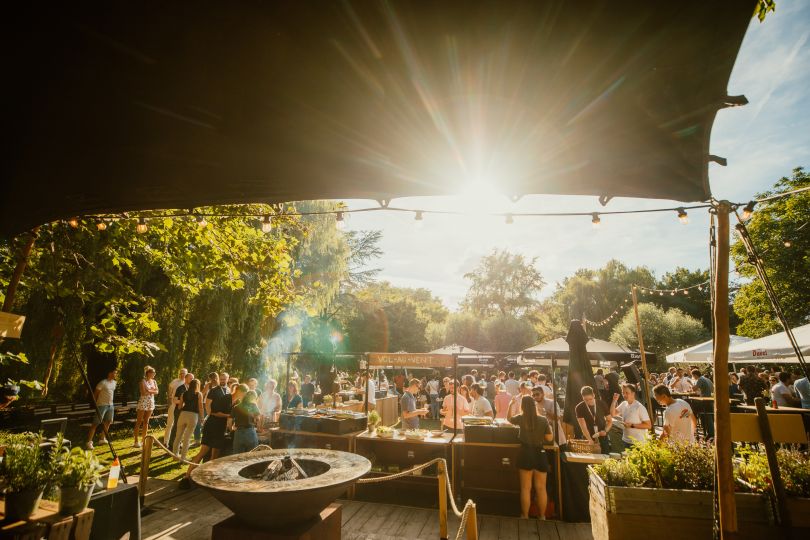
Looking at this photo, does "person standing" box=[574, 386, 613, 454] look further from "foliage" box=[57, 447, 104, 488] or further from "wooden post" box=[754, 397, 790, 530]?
"foliage" box=[57, 447, 104, 488]

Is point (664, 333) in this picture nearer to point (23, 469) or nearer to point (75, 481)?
point (75, 481)

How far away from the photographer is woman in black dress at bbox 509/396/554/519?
5.80 meters

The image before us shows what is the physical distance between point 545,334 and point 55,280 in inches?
1587

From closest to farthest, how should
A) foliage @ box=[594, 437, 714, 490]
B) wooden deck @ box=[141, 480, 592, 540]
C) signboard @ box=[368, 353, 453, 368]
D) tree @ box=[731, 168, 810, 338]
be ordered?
1. foliage @ box=[594, 437, 714, 490]
2. wooden deck @ box=[141, 480, 592, 540]
3. signboard @ box=[368, 353, 453, 368]
4. tree @ box=[731, 168, 810, 338]

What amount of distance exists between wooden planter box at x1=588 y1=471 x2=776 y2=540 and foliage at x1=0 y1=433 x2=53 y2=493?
18.1 ft

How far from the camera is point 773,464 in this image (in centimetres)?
358

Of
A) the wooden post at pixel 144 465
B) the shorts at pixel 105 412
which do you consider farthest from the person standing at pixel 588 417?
the shorts at pixel 105 412

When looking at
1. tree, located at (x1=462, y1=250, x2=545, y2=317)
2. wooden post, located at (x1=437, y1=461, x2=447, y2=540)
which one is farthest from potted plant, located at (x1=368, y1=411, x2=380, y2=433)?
tree, located at (x1=462, y1=250, x2=545, y2=317)

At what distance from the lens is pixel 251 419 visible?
279 inches

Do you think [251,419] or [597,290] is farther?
[597,290]

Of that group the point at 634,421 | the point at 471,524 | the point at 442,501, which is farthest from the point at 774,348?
the point at 471,524

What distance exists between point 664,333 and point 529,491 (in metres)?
33.6

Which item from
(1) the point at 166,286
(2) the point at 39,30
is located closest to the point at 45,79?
(2) the point at 39,30

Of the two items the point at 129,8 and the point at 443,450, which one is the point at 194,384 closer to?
the point at 443,450
